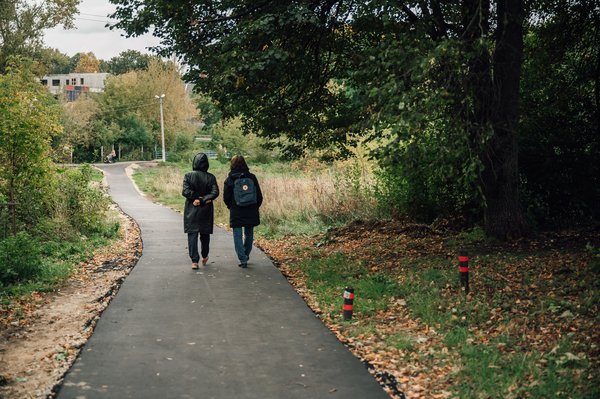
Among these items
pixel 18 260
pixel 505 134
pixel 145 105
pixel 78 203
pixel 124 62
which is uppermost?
pixel 124 62

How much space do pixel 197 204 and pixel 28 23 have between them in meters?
37.5

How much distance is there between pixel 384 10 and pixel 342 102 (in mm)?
3771

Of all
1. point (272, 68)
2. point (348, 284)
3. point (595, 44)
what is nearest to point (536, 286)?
point (348, 284)

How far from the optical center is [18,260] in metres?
9.95

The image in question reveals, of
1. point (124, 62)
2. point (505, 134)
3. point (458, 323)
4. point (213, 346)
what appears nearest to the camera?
point (213, 346)

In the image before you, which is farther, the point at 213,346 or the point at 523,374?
the point at 213,346

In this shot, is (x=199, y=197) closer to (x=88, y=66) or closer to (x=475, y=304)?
(x=475, y=304)

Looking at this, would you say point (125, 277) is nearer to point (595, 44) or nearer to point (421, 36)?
point (421, 36)

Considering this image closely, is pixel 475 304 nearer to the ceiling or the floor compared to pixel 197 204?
nearer to the floor

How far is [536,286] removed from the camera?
8.15 meters

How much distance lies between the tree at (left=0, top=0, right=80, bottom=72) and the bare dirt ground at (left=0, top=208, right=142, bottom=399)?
3437cm

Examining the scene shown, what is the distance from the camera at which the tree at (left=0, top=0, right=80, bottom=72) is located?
132 feet

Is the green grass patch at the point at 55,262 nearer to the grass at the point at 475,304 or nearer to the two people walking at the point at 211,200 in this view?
the two people walking at the point at 211,200

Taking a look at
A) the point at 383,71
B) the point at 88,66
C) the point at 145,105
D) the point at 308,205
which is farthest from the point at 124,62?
the point at 383,71
